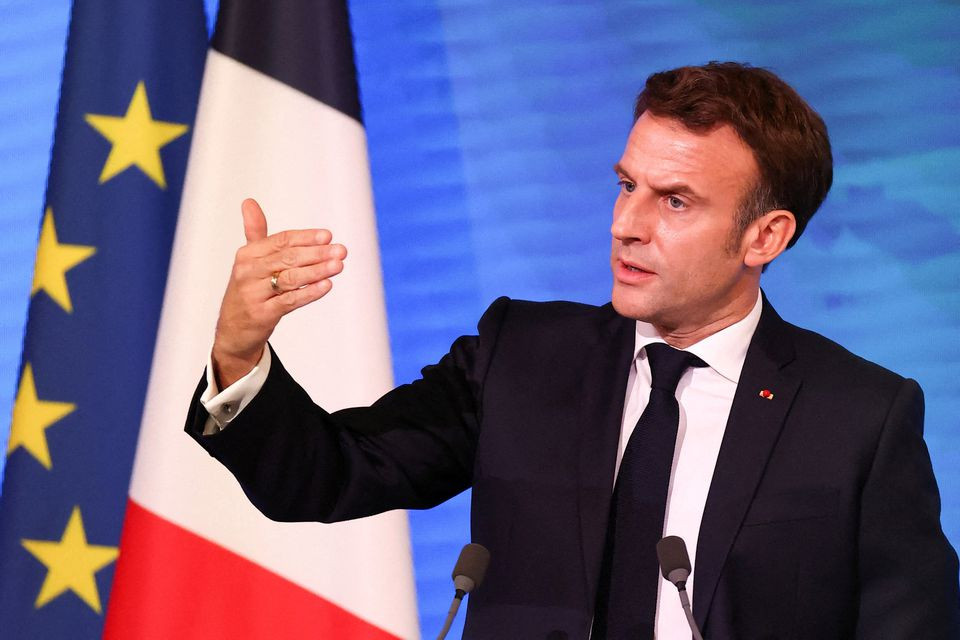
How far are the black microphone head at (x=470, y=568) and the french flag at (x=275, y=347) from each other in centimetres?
103

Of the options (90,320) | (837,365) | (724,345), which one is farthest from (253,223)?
(90,320)

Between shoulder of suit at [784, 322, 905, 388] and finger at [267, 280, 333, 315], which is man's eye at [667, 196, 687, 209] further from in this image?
finger at [267, 280, 333, 315]

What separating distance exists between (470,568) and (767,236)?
782mm

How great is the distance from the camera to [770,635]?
1.54 m

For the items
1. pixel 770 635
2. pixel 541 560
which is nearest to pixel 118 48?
pixel 541 560

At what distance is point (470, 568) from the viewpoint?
1373 mm

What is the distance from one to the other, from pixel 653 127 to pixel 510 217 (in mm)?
1131

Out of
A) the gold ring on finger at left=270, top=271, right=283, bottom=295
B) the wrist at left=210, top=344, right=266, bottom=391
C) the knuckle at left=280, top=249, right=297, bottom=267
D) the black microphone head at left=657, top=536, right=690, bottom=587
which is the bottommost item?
the black microphone head at left=657, top=536, right=690, bottom=587

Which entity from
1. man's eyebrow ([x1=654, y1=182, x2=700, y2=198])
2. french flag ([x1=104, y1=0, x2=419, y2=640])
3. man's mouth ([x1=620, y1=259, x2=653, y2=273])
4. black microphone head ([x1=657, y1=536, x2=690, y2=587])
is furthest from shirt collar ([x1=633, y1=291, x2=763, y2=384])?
french flag ([x1=104, y1=0, x2=419, y2=640])

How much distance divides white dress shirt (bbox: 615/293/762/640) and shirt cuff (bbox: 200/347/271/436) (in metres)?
0.55

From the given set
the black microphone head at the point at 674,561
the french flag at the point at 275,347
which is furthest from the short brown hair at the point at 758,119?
→ the french flag at the point at 275,347

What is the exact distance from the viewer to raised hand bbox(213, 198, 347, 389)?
1.34 meters

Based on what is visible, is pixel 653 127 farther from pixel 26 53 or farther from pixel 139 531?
pixel 26 53

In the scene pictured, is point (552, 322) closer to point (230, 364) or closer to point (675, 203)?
point (675, 203)
